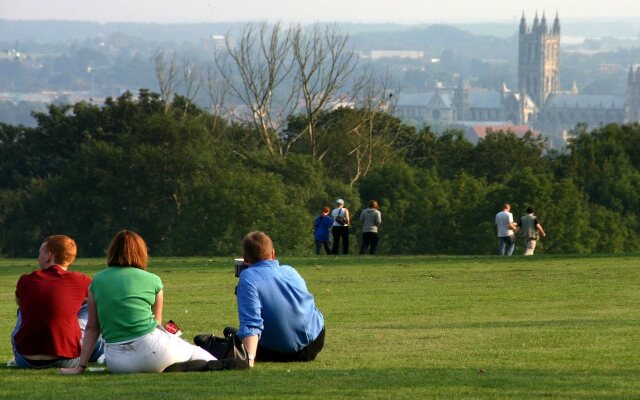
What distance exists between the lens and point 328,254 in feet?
126

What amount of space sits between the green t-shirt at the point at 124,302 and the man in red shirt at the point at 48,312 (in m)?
0.69

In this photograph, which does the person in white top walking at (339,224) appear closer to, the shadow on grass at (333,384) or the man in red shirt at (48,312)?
the man in red shirt at (48,312)

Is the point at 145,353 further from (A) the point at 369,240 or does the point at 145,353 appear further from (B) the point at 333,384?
(A) the point at 369,240

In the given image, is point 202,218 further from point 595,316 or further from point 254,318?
point 254,318

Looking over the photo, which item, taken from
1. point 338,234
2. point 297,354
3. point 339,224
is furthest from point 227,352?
point 338,234

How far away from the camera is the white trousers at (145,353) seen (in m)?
11.7

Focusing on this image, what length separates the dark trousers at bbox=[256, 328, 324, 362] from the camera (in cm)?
1272

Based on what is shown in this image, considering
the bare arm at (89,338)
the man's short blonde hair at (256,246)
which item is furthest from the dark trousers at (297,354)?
the bare arm at (89,338)

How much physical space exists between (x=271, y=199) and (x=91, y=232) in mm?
11332

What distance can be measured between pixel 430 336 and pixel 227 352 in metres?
4.13

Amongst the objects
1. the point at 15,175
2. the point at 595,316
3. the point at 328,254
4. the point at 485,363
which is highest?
the point at 485,363

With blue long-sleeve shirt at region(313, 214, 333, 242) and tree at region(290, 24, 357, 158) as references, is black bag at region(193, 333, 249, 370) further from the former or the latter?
tree at region(290, 24, 357, 158)

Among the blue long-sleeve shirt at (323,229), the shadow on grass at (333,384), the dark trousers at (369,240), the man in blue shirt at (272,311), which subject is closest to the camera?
the shadow on grass at (333,384)

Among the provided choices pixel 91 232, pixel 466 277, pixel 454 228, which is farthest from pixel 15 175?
pixel 466 277
